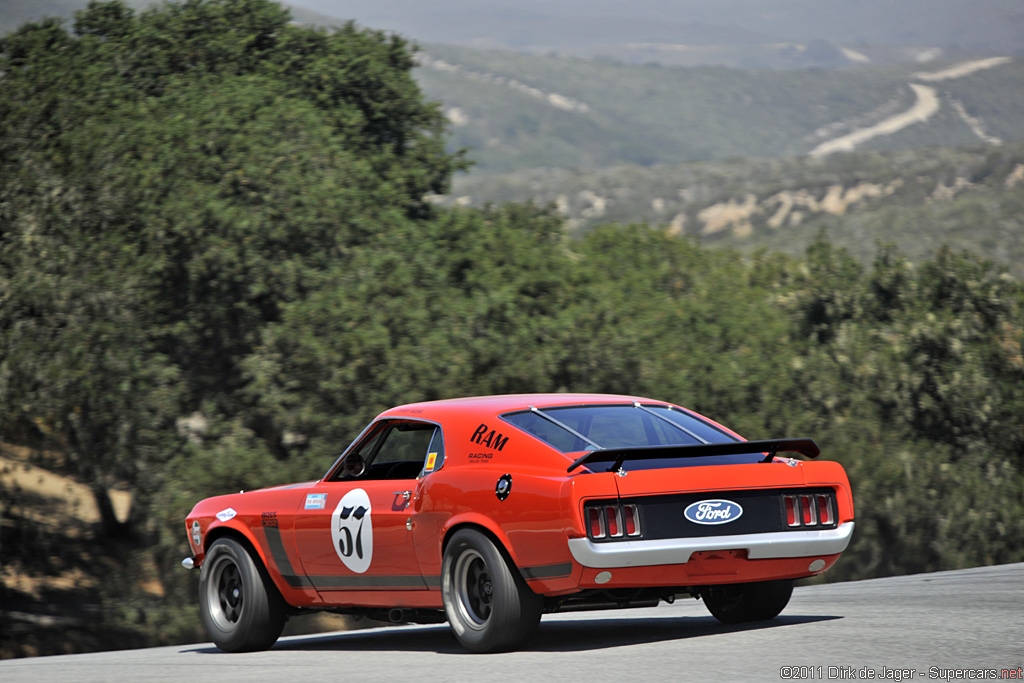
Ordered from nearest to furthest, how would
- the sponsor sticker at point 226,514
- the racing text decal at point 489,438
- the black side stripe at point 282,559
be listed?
the racing text decal at point 489,438 → the black side stripe at point 282,559 → the sponsor sticker at point 226,514

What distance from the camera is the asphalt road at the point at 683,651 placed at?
17.5 ft

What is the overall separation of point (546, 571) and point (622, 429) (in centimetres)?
128

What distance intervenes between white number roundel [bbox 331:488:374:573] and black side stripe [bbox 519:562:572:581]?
1328mm

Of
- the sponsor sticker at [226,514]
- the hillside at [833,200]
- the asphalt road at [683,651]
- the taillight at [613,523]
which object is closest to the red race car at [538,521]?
the taillight at [613,523]

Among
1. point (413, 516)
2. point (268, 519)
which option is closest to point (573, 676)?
point (413, 516)

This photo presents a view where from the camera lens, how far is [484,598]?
6.45 meters

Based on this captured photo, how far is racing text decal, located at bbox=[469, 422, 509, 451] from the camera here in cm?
652

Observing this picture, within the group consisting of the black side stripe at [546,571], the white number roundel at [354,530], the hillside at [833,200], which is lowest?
the hillside at [833,200]

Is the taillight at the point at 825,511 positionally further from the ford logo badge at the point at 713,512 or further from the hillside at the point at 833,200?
the hillside at the point at 833,200

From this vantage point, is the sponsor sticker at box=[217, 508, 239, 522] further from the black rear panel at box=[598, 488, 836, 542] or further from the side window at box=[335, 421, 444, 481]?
the black rear panel at box=[598, 488, 836, 542]

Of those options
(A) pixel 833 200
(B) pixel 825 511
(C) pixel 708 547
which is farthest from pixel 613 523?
(A) pixel 833 200

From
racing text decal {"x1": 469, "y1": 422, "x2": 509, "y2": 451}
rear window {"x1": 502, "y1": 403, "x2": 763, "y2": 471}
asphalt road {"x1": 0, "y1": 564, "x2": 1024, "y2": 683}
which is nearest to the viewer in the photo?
asphalt road {"x1": 0, "y1": 564, "x2": 1024, "y2": 683}

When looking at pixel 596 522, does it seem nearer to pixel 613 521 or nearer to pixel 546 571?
pixel 613 521

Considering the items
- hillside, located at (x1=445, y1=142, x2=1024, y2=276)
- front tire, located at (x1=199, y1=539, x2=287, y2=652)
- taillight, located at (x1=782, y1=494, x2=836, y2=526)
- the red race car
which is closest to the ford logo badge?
the red race car
